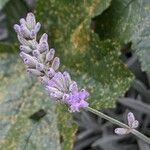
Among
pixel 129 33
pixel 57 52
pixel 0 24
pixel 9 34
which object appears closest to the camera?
pixel 129 33

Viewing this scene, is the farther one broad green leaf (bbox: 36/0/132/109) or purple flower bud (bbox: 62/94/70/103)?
broad green leaf (bbox: 36/0/132/109)

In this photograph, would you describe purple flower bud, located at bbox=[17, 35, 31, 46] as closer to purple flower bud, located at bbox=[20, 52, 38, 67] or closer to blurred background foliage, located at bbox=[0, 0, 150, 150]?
purple flower bud, located at bbox=[20, 52, 38, 67]

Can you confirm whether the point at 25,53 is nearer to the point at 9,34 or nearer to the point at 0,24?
the point at 9,34

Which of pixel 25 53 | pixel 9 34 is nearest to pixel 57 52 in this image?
pixel 9 34

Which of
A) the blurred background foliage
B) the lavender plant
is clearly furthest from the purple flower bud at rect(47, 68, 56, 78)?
the blurred background foliage

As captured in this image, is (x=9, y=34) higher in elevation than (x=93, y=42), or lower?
higher

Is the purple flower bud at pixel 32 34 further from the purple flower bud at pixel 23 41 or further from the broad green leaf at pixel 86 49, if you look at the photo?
the broad green leaf at pixel 86 49

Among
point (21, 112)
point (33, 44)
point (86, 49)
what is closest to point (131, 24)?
point (86, 49)
